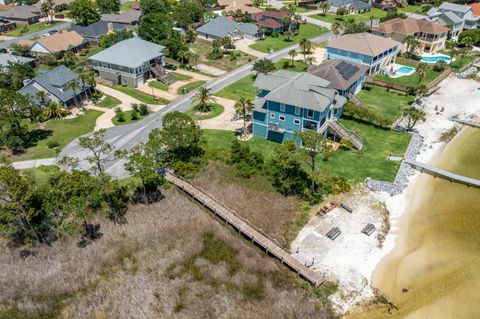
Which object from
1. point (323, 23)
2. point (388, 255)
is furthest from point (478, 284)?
point (323, 23)

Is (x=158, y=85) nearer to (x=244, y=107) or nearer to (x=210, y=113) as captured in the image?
(x=210, y=113)

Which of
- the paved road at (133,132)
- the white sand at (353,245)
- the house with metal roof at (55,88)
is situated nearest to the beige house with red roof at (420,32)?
the paved road at (133,132)

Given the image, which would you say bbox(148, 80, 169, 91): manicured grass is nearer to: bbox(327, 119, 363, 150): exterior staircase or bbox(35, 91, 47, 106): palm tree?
bbox(35, 91, 47, 106): palm tree

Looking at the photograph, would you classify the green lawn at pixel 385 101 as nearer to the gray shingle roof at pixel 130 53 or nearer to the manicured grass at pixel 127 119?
the manicured grass at pixel 127 119

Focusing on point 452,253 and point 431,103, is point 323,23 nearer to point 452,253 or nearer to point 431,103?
point 431,103

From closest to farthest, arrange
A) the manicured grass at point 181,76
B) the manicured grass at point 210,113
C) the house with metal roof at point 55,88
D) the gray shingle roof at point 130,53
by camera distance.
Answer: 1. the manicured grass at point 210,113
2. the house with metal roof at point 55,88
3. the gray shingle roof at point 130,53
4. the manicured grass at point 181,76

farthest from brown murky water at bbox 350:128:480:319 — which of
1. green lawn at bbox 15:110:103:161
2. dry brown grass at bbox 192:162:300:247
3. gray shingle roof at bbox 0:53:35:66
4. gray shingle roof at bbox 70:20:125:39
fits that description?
gray shingle roof at bbox 70:20:125:39
